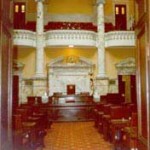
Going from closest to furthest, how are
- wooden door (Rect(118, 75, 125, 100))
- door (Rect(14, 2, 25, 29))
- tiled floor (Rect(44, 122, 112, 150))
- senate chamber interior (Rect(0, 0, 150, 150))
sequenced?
tiled floor (Rect(44, 122, 112, 150))
senate chamber interior (Rect(0, 0, 150, 150))
wooden door (Rect(118, 75, 125, 100))
door (Rect(14, 2, 25, 29))

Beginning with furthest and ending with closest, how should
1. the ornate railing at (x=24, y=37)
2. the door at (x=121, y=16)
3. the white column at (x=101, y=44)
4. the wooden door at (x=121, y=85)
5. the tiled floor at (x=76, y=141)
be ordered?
1. the door at (x=121, y=16)
2. the wooden door at (x=121, y=85)
3. the white column at (x=101, y=44)
4. the ornate railing at (x=24, y=37)
5. the tiled floor at (x=76, y=141)

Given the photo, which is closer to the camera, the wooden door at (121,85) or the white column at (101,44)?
the white column at (101,44)

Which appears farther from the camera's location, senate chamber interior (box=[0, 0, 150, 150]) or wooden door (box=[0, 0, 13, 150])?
senate chamber interior (box=[0, 0, 150, 150])

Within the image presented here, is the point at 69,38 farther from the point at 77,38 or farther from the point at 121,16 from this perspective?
the point at 121,16

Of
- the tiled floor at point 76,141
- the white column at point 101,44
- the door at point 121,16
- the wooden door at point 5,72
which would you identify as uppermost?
the door at point 121,16

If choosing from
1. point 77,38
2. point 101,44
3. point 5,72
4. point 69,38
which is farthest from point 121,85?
point 5,72

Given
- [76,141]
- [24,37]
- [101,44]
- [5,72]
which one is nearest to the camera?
[5,72]

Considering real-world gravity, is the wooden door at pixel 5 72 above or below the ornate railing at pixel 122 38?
below

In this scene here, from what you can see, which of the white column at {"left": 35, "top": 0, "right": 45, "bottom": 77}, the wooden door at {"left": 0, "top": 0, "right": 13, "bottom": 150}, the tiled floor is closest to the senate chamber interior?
the white column at {"left": 35, "top": 0, "right": 45, "bottom": 77}

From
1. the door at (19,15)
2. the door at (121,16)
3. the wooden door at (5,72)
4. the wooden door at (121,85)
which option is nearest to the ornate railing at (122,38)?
the wooden door at (121,85)

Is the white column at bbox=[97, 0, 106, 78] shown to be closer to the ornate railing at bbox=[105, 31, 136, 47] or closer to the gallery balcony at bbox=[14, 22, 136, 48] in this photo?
the gallery balcony at bbox=[14, 22, 136, 48]

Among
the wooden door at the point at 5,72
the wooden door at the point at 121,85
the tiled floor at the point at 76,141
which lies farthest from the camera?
the wooden door at the point at 121,85

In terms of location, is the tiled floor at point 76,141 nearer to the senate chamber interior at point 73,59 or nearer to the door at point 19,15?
the senate chamber interior at point 73,59

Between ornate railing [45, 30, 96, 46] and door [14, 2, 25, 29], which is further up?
door [14, 2, 25, 29]
